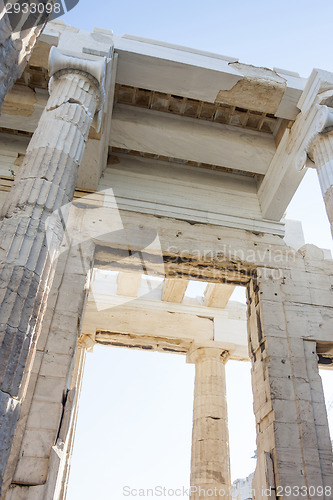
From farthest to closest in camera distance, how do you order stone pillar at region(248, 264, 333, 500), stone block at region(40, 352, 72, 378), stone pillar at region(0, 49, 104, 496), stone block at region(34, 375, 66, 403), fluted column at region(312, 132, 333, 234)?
fluted column at region(312, 132, 333, 234) < stone block at region(40, 352, 72, 378) < stone pillar at region(248, 264, 333, 500) < stone block at region(34, 375, 66, 403) < stone pillar at region(0, 49, 104, 496)

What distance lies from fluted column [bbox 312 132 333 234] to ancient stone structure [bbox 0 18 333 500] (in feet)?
0.14

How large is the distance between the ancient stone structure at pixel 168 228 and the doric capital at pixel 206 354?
4cm

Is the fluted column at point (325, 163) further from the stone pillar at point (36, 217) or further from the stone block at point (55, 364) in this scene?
the stone block at point (55, 364)

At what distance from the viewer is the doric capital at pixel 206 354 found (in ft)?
43.3

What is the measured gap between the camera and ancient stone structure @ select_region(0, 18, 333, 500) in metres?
6.47

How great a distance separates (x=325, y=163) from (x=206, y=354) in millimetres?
7190

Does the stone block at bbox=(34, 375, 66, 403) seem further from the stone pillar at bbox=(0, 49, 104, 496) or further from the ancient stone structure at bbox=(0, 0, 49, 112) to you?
the ancient stone structure at bbox=(0, 0, 49, 112)

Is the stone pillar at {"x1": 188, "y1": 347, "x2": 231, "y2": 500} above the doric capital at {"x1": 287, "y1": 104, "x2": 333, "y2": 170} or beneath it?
beneath

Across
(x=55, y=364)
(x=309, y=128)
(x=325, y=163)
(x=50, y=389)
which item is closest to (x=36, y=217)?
(x=55, y=364)

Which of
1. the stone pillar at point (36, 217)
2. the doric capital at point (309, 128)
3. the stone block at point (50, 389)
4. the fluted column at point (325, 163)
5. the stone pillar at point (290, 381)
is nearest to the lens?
the stone pillar at point (36, 217)

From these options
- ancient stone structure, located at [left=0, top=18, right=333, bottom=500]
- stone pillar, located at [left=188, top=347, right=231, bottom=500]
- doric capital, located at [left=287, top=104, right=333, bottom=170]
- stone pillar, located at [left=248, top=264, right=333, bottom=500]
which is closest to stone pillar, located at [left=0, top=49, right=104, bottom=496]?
ancient stone structure, located at [left=0, top=18, right=333, bottom=500]

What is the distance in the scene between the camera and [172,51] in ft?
30.1

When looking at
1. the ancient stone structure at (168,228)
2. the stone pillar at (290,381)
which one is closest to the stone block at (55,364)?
the ancient stone structure at (168,228)

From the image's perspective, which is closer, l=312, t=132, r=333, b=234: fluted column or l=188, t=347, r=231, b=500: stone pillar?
l=312, t=132, r=333, b=234: fluted column
